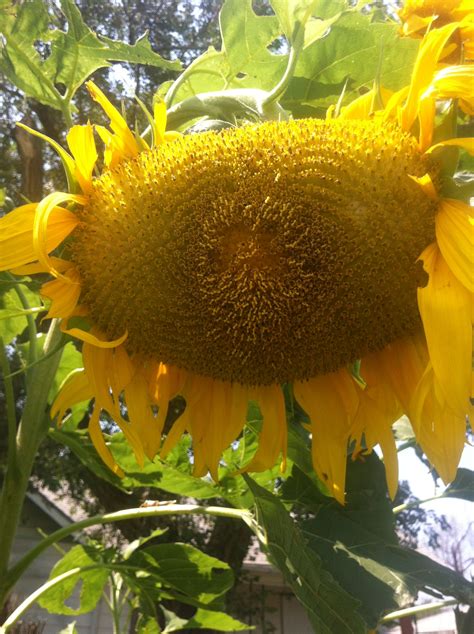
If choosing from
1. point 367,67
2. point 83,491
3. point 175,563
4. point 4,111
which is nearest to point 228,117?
point 367,67

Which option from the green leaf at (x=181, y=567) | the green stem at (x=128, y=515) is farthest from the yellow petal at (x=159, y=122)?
the green leaf at (x=181, y=567)

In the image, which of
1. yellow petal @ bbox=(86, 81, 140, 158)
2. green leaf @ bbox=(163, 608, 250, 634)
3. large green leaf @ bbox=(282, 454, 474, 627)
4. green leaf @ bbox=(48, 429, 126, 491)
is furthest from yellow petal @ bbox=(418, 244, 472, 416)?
green leaf @ bbox=(163, 608, 250, 634)

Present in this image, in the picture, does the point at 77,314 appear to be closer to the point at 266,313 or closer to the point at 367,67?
the point at 266,313

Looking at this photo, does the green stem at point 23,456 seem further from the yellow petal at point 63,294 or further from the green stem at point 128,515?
the yellow petal at point 63,294

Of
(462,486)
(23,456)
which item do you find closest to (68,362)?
(23,456)

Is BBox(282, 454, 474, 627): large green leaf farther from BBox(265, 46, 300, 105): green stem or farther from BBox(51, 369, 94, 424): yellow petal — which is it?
BBox(265, 46, 300, 105): green stem
